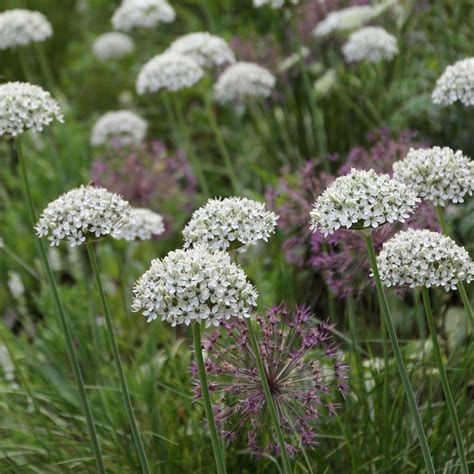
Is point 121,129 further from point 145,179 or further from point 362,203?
point 362,203

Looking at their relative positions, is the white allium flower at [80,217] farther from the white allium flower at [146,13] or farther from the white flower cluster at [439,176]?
the white allium flower at [146,13]

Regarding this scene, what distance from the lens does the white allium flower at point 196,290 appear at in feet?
7.47

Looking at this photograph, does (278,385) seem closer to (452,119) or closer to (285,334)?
(285,334)

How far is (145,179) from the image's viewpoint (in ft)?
18.3

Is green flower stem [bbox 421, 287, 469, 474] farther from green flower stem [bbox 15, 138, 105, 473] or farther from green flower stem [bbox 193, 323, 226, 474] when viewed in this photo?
green flower stem [bbox 15, 138, 105, 473]

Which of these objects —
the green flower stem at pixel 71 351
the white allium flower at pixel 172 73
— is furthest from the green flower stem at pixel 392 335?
the white allium flower at pixel 172 73

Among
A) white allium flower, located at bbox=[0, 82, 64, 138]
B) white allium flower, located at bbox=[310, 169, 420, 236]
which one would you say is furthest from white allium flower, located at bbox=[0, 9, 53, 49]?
white allium flower, located at bbox=[310, 169, 420, 236]

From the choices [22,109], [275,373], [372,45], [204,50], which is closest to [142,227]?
[22,109]

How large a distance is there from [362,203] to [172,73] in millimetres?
2324

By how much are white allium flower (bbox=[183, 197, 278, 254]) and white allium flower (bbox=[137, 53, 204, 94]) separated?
200cm

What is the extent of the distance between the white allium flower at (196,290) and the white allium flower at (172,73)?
89.8 inches

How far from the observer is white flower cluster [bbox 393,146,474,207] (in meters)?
2.80

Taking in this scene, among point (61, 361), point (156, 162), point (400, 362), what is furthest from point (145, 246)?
point (400, 362)

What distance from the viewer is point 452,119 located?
5.24 metres
